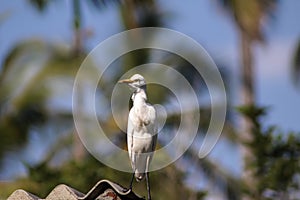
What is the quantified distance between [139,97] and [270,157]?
9.50 meters

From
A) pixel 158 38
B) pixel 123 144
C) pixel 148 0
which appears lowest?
pixel 123 144

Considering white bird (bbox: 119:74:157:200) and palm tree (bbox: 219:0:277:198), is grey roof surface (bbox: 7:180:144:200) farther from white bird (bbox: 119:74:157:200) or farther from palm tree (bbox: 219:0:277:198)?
palm tree (bbox: 219:0:277:198)

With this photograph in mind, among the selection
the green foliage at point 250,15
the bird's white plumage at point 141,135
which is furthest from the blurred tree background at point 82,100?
the bird's white plumage at point 141,135

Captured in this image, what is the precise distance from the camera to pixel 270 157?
17312 millimetres

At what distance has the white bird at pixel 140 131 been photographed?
8.17m

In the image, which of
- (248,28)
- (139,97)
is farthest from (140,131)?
(248,28)

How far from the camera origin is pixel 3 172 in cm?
2597

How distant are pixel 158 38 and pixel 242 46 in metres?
2.41

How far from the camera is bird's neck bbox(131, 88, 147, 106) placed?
26.7 ft

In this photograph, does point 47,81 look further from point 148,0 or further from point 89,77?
point 148,0

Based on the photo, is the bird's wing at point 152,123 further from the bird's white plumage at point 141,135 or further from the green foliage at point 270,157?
the green foliage at point 270,157

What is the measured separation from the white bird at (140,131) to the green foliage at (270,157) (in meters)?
8.57

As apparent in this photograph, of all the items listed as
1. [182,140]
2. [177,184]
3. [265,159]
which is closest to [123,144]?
[177,184]

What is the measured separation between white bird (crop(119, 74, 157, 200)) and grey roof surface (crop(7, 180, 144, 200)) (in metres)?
0.18
